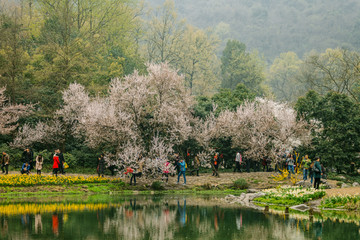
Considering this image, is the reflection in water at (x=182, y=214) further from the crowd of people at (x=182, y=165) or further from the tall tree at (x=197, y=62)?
the tall tree at (x=197, y=62)

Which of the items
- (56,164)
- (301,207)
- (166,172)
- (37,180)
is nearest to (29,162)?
(56,164)

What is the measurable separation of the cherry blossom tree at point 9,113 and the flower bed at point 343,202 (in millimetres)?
26924

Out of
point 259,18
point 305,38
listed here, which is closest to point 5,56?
point 305,38

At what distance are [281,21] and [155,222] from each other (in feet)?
541

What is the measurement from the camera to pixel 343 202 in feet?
60.5

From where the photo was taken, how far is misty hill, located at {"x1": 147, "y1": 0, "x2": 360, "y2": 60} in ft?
479

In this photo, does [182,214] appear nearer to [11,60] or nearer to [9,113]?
[9,113]

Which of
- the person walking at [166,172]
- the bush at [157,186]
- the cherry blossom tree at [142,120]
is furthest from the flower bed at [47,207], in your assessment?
the person walking at [166,172]

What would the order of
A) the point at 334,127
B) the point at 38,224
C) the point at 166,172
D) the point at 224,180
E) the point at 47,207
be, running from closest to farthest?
the point at 38,224 → the point at 47,207 → the point at 166,172 → the point at 224,180 → the point at 334,127

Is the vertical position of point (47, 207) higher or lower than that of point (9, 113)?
lower

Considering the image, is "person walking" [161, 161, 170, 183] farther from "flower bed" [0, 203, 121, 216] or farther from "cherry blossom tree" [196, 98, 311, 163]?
"flower bed" [0, 203, 121, 216]

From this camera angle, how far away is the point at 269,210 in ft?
62.1

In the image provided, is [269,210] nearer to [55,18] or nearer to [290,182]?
[290,182]

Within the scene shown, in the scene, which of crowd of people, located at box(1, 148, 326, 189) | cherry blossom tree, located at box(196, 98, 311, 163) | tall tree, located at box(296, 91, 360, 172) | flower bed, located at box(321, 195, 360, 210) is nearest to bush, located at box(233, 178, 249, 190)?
crowd of people, located at box(1, 148, 326, 189)
